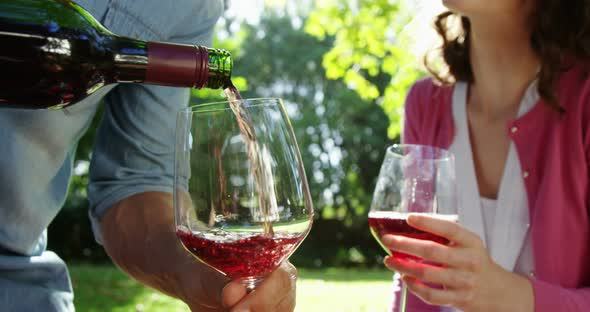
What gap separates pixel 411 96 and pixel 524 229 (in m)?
0.79

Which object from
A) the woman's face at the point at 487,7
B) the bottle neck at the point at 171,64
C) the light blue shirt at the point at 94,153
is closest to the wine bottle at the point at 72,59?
the bottle neck at the point at 171,64

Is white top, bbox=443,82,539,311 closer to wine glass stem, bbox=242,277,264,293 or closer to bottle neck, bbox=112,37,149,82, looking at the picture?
wine glass stem, bbox=242,277,264,293

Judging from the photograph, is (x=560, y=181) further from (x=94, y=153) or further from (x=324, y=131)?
(x=324, y=131)

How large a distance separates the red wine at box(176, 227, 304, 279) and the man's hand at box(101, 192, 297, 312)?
3 centimetres

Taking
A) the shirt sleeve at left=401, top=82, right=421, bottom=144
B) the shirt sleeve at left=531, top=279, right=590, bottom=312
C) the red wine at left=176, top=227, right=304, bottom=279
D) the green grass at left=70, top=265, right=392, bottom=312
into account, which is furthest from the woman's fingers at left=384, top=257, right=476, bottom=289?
the green grass at left=70, top=265, right=392, bottom=312

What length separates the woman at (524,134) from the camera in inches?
91.0

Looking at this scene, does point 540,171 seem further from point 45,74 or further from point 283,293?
point 45,74

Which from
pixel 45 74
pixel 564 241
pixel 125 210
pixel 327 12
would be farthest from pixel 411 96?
pixel 327 12

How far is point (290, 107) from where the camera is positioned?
23.0 m

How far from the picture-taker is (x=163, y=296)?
332 inches

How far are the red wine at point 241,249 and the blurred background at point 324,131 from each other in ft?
21.1

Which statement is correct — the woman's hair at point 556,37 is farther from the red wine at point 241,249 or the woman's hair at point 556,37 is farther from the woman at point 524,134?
the red wine at point 241,249

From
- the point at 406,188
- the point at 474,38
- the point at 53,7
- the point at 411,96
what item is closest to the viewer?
the point at 53,7

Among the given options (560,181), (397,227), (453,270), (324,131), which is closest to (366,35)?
(560,181)
